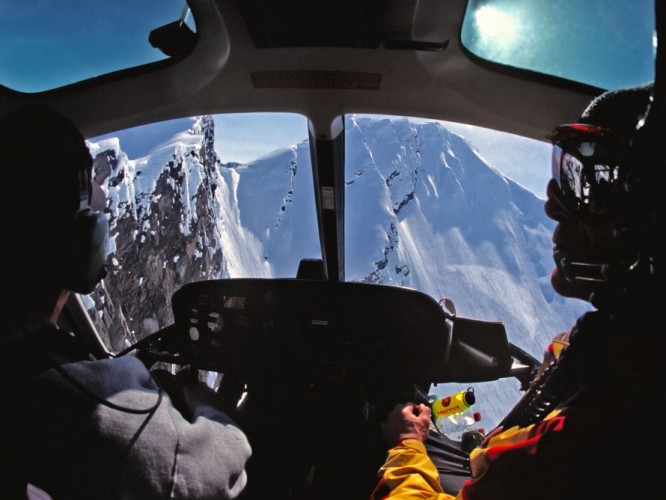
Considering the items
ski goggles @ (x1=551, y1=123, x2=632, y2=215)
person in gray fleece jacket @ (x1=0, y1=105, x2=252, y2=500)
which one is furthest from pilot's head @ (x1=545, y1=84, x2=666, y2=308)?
person in gray fleece jacket @ (x1=0, y1=105, x2=252, y2=500)

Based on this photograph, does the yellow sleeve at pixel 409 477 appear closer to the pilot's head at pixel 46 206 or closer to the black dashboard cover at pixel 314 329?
the black dashboard cover at pixel 314 329

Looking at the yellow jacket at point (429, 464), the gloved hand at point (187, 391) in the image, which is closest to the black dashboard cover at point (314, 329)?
the gloved hand at point (187, 391)

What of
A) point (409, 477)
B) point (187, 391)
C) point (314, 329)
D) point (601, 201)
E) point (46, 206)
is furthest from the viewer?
point (314, 329)

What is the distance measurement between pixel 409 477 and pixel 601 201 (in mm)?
877

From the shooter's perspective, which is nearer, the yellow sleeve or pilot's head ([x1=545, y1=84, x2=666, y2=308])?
pilot's head ([x1=545, y1=84, x2=666, y2=308])

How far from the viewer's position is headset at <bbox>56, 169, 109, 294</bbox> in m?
1.00

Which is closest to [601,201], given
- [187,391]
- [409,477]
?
[409,477]

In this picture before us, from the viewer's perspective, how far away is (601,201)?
79 cm

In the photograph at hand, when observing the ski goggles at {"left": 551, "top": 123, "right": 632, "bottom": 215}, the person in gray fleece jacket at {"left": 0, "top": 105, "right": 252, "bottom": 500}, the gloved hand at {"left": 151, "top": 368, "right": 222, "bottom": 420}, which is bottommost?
the gloved hand at {"left": 151, "top": 368, "right": 222, "bottom": 420}

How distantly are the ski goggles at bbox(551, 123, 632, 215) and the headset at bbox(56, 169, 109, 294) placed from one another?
1.09 metres

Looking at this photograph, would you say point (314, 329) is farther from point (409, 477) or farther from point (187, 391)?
point (409, 477)

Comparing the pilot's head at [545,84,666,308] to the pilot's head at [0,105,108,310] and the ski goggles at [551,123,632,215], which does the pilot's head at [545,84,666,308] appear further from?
the pilot's head at [0,105,108,310]

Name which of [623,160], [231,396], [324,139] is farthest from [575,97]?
[231,396]

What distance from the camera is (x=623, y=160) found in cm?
71
